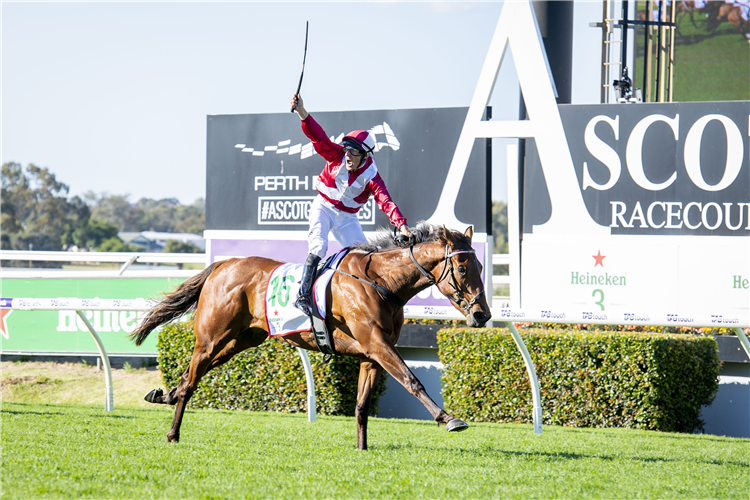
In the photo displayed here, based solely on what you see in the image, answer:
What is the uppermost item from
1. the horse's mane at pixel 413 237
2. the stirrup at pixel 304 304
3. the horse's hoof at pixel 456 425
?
the horse's mane at pixel 413 237

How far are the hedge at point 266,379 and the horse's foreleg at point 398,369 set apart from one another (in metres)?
2.42

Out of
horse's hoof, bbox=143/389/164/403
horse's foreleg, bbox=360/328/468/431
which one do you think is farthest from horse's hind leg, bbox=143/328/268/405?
horse's foreleg, bbox=360/328/468/431

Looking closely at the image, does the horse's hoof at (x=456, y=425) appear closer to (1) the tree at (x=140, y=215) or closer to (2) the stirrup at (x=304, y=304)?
(2) the stirrup at (x=304, y=304)

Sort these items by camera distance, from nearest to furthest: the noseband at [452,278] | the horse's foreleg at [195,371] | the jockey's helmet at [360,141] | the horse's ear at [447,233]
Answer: the noseband at [452,278] → the horse's ear at [447,233] → the jockey's helmet at [360,141] → the horse's foreleg at [195,371]

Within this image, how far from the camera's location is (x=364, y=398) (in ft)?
14.5

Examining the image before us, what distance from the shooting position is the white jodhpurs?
464 centimetres

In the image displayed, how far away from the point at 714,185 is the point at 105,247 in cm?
4660

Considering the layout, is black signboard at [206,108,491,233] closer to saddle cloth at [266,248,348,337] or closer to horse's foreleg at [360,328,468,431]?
saddle cloth at [266,248,348,337]

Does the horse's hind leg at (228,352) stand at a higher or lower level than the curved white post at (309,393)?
higher

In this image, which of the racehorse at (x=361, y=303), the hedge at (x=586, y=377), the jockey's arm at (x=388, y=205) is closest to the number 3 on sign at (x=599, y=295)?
the hedge at (x=586, y=377)

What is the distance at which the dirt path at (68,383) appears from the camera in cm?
811

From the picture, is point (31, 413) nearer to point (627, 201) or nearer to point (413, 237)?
point (413, 237)

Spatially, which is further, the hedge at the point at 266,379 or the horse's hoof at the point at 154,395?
the hedge at the point at 266,379

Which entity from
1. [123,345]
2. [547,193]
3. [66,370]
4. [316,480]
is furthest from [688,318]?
[66,370]
